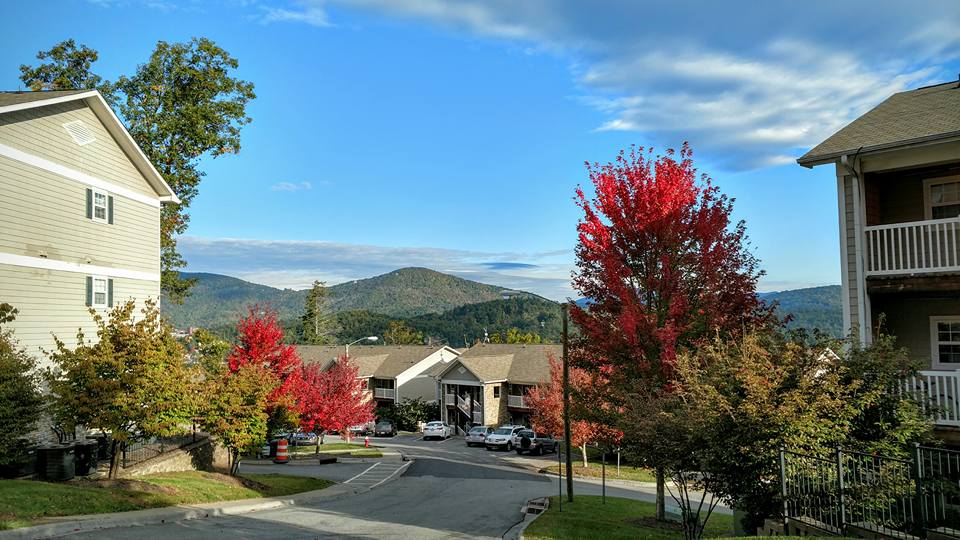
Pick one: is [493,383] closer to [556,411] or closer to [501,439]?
[501,439]

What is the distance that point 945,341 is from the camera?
55.1 feet

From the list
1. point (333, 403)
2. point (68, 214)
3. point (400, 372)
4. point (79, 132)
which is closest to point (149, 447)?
point (68, 214)

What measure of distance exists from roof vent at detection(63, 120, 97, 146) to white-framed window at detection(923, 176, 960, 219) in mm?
26502

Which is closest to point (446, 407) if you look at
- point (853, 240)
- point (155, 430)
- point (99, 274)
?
point (99, 274)

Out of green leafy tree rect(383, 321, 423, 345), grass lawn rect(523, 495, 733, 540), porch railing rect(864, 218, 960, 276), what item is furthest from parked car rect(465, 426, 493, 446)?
green leafy tree rect(383, 321, 423, 345)

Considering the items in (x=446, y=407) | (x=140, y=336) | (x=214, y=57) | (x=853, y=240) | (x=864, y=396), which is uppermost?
(x=214, y=57)

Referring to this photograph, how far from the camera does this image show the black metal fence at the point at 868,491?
36.2 ft

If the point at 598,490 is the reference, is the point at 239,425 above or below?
above

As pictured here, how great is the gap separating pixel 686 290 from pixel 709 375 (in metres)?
4.23

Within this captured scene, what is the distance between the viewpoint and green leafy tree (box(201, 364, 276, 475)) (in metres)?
23.6

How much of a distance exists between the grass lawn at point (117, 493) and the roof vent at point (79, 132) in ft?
40.1

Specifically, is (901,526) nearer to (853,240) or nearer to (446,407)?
(853,240)

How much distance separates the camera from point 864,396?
517 inches

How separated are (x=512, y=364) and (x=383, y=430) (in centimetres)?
1328
